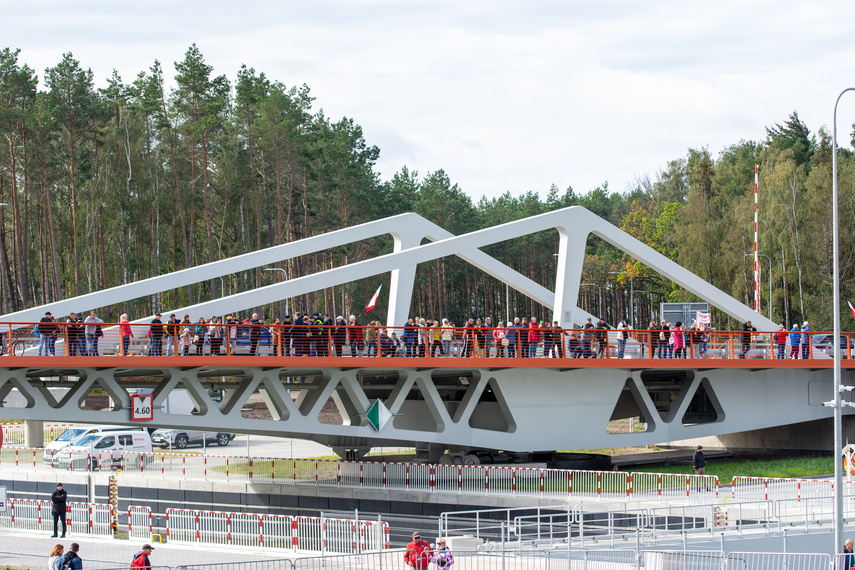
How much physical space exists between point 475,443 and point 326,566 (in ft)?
42.9

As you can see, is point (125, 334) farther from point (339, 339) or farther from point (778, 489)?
point (778, 489)

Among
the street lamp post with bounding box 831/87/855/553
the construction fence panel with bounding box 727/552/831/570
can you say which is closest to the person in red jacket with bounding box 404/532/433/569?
the construction fence panel with bounding box 727/552/831/570

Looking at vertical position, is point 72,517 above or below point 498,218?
below

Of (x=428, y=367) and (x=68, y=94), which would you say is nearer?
(x=428, y=367)

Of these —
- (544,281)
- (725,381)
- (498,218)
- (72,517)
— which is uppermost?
(498,218)

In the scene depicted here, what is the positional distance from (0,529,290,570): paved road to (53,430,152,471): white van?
1027 centimetres

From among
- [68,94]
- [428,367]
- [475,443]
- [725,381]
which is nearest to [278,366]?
[428,367]

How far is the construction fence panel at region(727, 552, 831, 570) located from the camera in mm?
17078

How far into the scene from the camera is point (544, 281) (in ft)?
339

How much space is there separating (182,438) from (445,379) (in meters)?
18.8

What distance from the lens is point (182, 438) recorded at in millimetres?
49156

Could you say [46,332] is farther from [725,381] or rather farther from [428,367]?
[725,381]

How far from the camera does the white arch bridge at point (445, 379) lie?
89.6 feet

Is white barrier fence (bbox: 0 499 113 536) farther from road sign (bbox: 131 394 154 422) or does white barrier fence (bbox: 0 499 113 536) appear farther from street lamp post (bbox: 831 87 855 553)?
street lamp post (bbox: 831 87 855 553)
